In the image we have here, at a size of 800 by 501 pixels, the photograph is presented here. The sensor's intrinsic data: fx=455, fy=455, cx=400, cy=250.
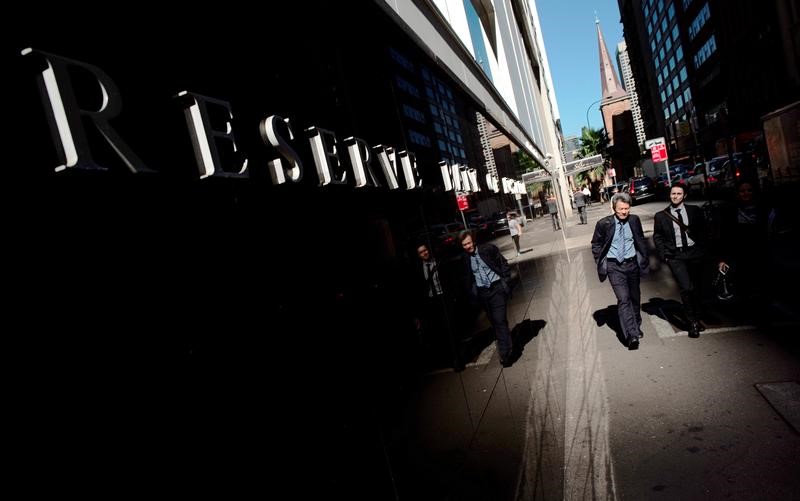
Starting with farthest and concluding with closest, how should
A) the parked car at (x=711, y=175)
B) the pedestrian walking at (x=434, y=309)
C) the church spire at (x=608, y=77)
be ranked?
1. the church spire at (x=608, y=77)
2. the parked car at (x=711, y=175)
3. the pedestrian walking at (x=434, y=309)

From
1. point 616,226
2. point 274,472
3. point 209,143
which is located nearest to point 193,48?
point 209,143

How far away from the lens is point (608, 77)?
332ft

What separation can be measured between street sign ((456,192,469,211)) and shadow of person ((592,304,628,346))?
7.86 feet

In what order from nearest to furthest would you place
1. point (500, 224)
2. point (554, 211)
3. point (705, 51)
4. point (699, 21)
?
point (500, 224) < point (554, 211) < point (699, 21) < point (705, 51)

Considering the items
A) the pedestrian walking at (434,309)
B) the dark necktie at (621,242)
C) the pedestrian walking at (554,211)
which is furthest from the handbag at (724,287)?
the pedestrian walking at (554,211)

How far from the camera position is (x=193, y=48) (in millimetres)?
2162

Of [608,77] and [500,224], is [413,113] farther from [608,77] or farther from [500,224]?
[608,77]

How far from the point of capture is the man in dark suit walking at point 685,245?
5.08 metres

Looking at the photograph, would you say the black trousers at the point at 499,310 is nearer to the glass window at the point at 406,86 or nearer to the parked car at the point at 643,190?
the glass window at the point at 406,86

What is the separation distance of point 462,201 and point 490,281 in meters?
0.95

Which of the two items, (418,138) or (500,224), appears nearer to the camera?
(418,138)

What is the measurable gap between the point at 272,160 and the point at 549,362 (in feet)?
13.0

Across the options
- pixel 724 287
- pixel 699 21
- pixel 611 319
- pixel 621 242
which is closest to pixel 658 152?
pixel 724 287

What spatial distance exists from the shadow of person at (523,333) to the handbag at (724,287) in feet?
7.29
